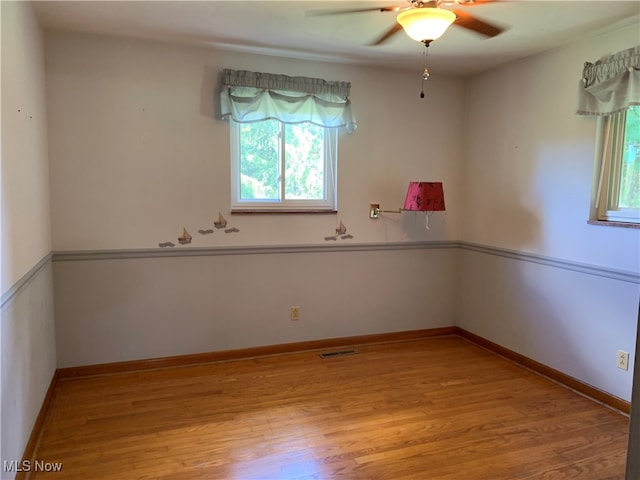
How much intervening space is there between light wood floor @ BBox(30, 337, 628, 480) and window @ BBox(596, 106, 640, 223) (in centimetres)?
118

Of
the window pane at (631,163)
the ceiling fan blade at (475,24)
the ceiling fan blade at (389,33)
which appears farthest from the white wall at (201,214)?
the window pane at (631,163)

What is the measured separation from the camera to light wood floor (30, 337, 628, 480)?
2.03 meters

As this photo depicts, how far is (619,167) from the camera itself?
2.65m

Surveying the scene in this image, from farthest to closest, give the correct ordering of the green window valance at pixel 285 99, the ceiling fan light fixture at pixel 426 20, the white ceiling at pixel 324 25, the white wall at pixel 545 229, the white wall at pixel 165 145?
the green window valance at pixel 285 99, the white wall at pixel 165 145, the white wall at pixel 545 229, the white ceiling at pixel 324 25, the ceiling fan light fixture at pixel 426 20

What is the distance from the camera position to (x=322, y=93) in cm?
327

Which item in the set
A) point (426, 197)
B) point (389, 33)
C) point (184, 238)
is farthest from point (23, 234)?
point (426, 197)

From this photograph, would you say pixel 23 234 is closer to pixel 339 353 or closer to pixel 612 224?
pixel 339 353

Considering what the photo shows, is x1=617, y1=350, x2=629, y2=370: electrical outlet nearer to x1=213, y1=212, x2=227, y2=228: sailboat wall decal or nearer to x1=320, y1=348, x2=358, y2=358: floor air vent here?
x1=320, y1=348, x2=358, y2=358: floor air vent

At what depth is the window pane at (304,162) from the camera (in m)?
3.35

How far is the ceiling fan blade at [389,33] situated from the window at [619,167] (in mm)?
1345

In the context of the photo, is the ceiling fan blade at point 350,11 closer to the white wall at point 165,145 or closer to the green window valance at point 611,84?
the white wall at point 165,145

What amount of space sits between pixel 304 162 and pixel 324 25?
106 cm

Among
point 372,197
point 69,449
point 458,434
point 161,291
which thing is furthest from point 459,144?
point 69,449

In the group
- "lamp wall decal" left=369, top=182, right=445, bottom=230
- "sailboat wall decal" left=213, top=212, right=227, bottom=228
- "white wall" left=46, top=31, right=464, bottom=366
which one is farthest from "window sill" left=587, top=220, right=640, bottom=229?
"sailboat wall decal" left=213, top=212, right=227, bottom=228
